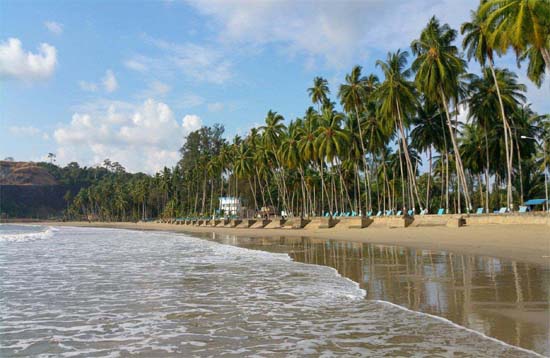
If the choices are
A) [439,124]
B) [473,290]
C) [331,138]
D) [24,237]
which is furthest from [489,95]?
[24,237]

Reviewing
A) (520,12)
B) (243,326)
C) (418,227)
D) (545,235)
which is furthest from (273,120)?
(243,326)

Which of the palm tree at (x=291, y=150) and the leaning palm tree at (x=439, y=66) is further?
Answer: the palm tree at (x=291, y=150)

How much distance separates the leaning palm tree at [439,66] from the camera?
37688 mm

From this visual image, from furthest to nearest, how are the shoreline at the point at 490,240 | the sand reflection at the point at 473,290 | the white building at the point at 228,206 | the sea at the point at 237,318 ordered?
the white building at the point at 228,206
the shoreline at the point at 490,240
the sand reflection at the point at 473,290
the sea at the point at 237,318

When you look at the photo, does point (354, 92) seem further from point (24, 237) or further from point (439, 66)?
point (24, 237)

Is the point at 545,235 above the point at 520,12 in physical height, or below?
below

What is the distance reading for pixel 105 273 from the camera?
1476 cm

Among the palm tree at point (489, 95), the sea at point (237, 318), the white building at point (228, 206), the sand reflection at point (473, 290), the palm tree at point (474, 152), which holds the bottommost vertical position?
the sea at point (237, 318)

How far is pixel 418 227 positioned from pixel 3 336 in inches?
1151

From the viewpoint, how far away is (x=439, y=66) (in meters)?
37.3

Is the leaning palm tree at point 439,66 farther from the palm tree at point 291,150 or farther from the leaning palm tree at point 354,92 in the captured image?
the palm tree at point 291,150

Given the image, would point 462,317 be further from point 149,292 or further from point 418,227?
point 418,227

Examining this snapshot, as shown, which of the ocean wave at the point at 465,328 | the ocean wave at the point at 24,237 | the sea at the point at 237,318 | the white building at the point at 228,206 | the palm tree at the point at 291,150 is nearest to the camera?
the ocean wave at the point at 465,328

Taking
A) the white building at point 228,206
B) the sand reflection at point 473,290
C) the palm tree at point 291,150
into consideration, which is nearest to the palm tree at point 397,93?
the palm tree at point 291,150
